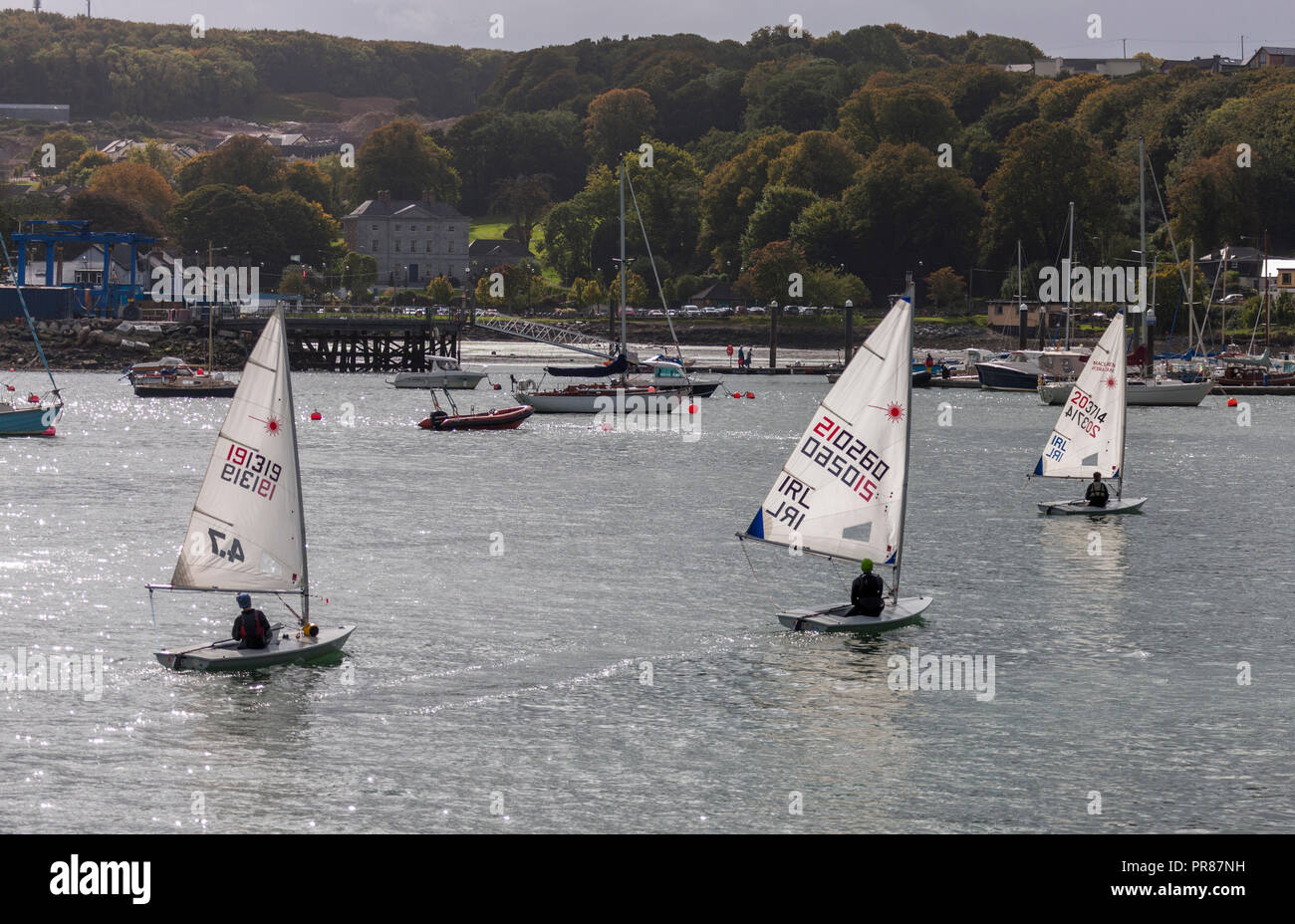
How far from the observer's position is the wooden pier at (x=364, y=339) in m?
169

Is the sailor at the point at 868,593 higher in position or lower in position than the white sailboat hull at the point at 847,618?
higher

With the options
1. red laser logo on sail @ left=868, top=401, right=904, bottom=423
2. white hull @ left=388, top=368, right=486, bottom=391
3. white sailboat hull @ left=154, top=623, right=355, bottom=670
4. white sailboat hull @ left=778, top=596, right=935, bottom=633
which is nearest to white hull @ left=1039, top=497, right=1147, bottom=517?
white sailboat hull @ left=778, top=596, right=935, bottom=633

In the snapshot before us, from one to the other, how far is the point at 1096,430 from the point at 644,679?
30.5 metres

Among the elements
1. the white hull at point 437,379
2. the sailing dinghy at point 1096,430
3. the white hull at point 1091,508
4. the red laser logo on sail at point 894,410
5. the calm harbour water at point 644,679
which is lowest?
the white hull at point 437,379

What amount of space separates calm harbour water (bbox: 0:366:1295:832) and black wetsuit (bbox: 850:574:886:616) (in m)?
1.01

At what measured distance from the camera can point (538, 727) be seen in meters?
31.8

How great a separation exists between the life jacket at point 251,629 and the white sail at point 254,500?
2.05ft

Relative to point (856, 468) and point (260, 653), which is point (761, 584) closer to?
point (856, 468)

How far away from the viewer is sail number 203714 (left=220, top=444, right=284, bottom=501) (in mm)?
33406

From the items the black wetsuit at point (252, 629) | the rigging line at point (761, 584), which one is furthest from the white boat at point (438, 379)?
the black wetsuit at point (252, 629)

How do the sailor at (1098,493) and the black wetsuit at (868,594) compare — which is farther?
the sailor at (1098,493)

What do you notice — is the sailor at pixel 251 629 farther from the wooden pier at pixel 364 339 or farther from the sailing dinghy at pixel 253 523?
the wooden pier at pixel 364 339

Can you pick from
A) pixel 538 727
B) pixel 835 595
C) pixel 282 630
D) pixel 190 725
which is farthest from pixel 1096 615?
pixel 190 725
